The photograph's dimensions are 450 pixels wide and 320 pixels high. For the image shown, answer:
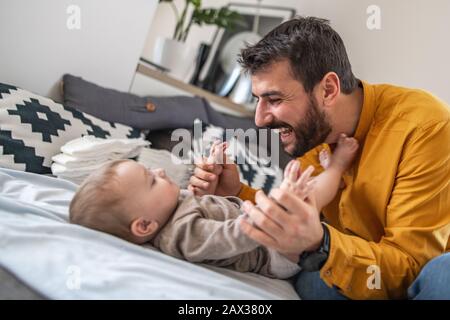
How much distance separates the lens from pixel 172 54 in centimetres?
230

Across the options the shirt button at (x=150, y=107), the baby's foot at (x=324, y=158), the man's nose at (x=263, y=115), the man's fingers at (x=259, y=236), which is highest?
the man's nose at (x=263, y=115)

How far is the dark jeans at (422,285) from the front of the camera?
0.72 metres

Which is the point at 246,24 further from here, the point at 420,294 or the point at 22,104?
the point at 420,294

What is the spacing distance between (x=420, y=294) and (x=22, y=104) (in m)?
1.25

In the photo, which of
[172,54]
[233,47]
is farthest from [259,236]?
[233,47]

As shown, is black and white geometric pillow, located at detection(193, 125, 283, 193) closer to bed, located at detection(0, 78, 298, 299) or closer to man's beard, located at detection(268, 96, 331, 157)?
man's beard, located at detection(268, 96, 331, 157)

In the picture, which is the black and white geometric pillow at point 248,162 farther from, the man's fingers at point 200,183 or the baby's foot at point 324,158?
the man's fingers at point 200,183

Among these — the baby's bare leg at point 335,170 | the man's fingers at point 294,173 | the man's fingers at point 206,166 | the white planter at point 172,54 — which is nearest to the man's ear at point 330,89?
the baby's bare leg at point 335,170

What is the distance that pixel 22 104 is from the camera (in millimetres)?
1320

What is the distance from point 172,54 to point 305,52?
1333 millimetres

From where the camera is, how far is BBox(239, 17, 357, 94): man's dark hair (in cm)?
110

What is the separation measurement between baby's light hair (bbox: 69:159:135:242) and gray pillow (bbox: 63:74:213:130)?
83cm

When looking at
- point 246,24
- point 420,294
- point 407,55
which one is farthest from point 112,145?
point 246,24

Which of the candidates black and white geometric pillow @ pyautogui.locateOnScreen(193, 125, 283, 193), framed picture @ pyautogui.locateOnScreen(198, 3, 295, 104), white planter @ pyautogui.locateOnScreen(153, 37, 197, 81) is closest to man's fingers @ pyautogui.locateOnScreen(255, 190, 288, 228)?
black and white geometric pillow @ pyautogui.locateOnScreen(193, 125, 283, 193)
